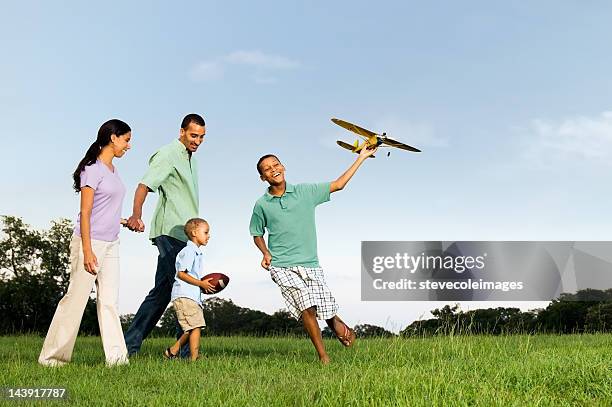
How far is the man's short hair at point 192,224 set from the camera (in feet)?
28.0

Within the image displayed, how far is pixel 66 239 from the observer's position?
24375 mm

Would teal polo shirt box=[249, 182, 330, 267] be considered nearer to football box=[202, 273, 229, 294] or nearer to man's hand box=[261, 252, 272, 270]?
man's hand box=[261, 252, 272, 270]

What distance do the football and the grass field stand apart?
76 centimetres

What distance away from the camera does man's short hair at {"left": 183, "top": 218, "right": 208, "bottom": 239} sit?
8.53 metres

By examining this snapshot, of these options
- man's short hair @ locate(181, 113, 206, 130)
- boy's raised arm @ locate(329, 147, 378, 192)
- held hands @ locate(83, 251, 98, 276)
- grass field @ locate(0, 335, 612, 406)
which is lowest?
grass field @ locate(0, 335, 612, 406)

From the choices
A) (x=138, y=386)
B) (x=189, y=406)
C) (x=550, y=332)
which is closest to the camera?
(x=189, y=406)

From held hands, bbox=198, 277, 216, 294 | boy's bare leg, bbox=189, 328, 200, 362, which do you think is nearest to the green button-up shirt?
held hands, bbox=198, 277, 216, 294

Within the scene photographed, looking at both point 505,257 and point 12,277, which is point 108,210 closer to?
point 505,257

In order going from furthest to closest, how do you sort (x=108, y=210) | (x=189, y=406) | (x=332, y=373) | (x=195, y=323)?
1. (x=195, y=323)
2. (x=108, y=210)
3. (x=332, y=373)
4. (x=189, y=406)

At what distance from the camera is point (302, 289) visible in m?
7.81

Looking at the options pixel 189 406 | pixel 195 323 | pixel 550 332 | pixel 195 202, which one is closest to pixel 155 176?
pixel 195 202

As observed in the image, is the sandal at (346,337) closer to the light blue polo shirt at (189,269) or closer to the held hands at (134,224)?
the light blue polo shirt at (189,269)

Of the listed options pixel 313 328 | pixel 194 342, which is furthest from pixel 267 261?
pixel 194 342

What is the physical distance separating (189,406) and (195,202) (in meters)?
3.70
